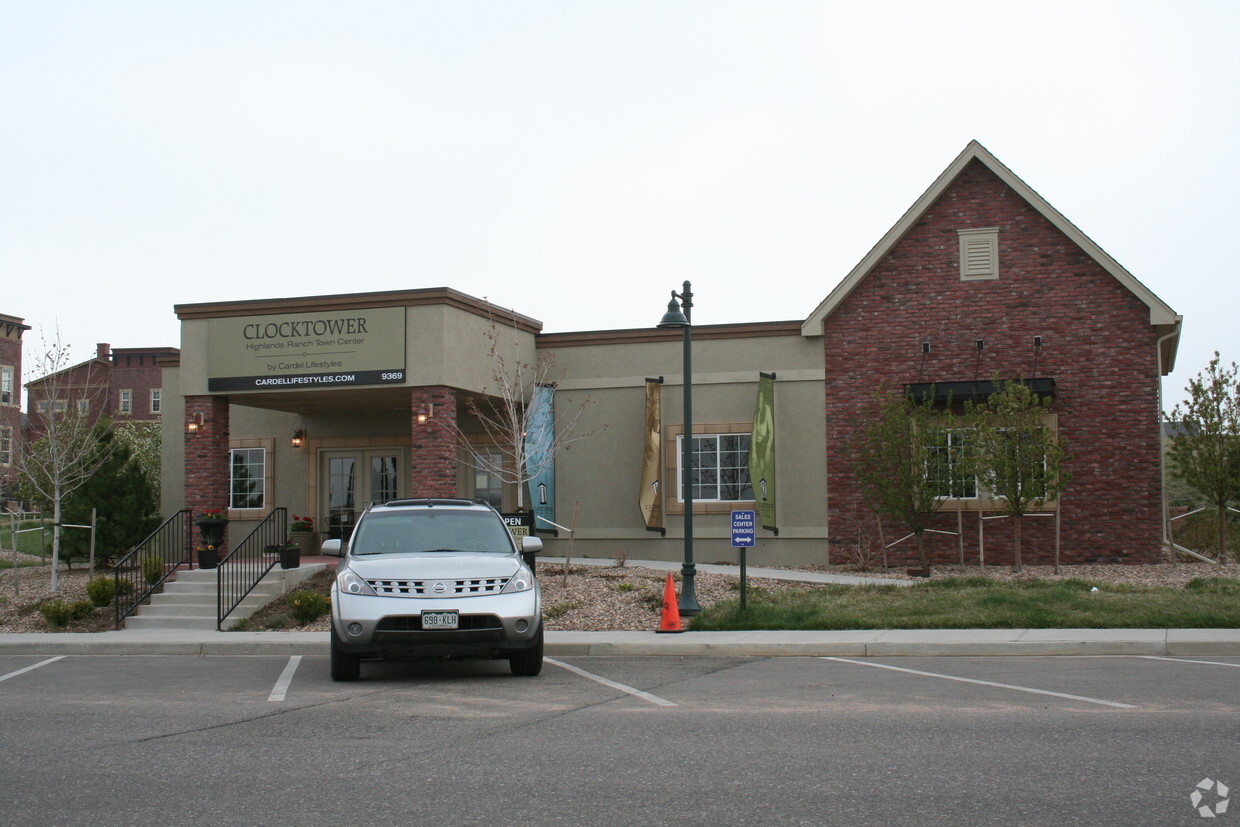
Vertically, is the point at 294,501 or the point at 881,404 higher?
the point at 881,404

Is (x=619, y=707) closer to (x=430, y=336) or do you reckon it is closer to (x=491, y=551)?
(x=491, y=551)

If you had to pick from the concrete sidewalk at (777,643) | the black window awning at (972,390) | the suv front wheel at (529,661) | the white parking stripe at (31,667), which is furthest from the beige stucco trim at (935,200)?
the white parking stripe at (31,667)

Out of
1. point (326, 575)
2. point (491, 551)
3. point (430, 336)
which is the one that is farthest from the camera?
point (430, 336)

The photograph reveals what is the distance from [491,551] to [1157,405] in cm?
1378

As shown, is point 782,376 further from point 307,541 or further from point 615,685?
point 615,685

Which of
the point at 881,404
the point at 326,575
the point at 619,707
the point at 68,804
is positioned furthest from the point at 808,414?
the point at 68,804

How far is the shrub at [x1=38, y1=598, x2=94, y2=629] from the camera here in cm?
1614

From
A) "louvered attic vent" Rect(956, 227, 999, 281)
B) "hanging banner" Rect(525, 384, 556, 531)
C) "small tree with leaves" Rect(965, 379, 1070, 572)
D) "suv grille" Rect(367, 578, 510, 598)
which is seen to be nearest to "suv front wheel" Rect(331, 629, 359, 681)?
"suv grille" Rect(367, 578, 510, 598)

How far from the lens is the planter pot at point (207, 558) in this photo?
1848 centimetres

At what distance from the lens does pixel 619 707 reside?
362 inches

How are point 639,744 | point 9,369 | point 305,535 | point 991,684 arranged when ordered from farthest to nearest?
point 9,369 < point 305,535 < point 991,684 < point 639,744

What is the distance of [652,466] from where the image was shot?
2205 cm

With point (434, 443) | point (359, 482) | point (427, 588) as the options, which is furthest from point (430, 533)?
point (359, 482)

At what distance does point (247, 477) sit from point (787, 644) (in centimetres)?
1525
